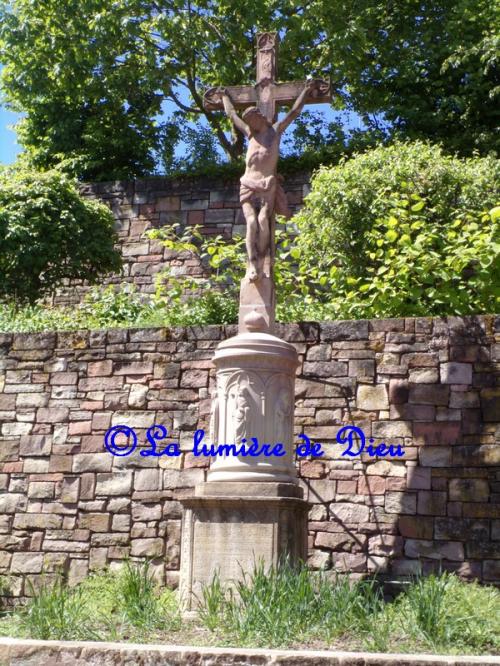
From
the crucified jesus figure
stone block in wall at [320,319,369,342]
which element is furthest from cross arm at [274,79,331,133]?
stone block in wall at [320,319,369,342]

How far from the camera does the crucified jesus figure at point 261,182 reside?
23.6ft

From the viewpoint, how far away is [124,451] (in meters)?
8.27

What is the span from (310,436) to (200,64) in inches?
352

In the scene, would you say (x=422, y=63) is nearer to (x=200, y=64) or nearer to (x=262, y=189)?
(x=200, y=64)

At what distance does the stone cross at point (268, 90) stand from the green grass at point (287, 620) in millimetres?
3726

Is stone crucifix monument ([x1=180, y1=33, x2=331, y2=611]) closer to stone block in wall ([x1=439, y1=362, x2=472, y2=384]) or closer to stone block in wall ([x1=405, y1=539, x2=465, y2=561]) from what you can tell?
stone block in wall ([x1=405, y1=539, x2=465, y2=561])

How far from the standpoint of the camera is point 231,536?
6.17 metres

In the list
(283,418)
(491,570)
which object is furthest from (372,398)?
(491,570)

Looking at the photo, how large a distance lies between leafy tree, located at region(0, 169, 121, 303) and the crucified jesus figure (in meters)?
5.34

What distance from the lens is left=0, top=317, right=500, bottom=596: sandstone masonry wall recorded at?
295 inches

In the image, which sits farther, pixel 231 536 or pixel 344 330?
pixel 344 330

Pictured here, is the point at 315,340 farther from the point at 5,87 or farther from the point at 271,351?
the point at 5,87

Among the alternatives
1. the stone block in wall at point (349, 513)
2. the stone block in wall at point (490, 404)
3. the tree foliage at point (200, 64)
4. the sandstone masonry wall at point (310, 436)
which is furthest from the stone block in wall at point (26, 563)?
the tree foliage at point (200, 64)

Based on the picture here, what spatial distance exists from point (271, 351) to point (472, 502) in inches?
84.1
